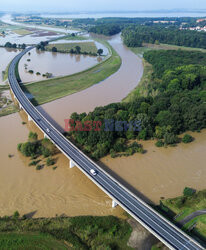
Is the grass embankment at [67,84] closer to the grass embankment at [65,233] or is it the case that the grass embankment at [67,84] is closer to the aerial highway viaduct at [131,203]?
the aerial highway viaduct at [131,203]

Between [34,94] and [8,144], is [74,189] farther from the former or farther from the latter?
[34,94]

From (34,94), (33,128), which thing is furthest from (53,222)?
(34,94)

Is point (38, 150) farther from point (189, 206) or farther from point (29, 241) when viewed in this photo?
Answer: point (189, 206)

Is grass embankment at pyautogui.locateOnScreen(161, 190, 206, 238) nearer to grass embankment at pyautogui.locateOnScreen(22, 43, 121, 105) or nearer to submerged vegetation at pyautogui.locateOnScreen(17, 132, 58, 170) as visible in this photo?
submerged vegetation at pyautogui.locateOnScreen(17, 132, 58, 170)

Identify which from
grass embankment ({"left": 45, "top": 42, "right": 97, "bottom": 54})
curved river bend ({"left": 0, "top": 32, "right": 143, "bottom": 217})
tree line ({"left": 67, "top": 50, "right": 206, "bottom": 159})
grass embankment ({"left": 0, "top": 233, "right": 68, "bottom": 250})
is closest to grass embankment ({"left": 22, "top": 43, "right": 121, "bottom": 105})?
curved river bend ({"left": 0, "top": 32, "right": 143, "bottom": 217})

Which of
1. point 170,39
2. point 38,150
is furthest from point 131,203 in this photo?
point 170,39

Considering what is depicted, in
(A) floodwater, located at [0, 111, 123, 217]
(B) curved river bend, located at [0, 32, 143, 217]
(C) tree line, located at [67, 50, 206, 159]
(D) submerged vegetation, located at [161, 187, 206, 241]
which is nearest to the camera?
(D) submerged vegetation, located at [161, 187, 206, 241]

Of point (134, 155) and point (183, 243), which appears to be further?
point (134, 155)
